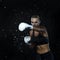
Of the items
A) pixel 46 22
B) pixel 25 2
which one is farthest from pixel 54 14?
pixel 25 2

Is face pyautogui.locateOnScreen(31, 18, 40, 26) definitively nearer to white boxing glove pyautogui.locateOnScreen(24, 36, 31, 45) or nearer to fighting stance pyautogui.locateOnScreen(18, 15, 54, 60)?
fighting stance pyautogui.locateOnScreen(18, 15, 54, 60)

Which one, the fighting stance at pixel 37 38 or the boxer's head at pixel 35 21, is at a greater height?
the boxer's head at pixel 35 21

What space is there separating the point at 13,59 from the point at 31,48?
17cm

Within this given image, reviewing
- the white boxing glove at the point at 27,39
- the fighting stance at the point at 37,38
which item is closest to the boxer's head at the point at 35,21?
the fighting stance at the point at 37,38

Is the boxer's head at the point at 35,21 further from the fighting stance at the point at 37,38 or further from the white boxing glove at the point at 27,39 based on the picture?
the white boxing glove at the point at 27,39

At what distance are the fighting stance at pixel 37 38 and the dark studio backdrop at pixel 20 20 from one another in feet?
0.11

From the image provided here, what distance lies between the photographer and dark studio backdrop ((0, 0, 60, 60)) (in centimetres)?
139

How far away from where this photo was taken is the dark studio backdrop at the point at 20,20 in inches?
54.9

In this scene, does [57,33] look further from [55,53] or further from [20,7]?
[20,7]

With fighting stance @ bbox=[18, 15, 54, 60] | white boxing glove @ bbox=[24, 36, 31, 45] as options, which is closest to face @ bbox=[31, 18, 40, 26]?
fighting stance @ bbox=[18, 15, 54, 60]

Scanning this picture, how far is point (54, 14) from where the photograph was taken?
1.41 m

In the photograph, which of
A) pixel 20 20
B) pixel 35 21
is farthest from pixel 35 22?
pixel 20 20

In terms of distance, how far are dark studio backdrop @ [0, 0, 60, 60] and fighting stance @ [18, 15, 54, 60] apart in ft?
0.11

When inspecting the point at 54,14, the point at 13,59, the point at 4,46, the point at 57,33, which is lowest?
the point at 13,59
